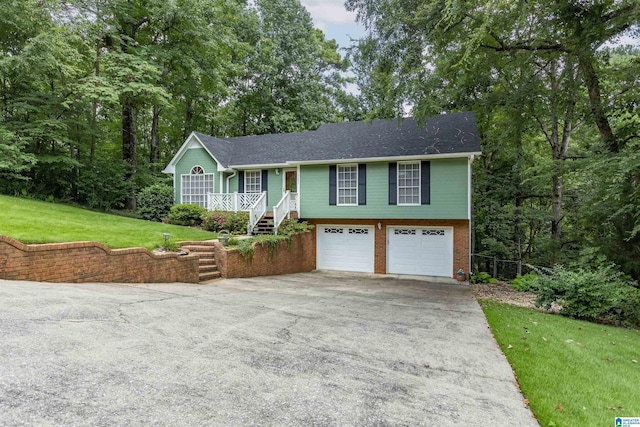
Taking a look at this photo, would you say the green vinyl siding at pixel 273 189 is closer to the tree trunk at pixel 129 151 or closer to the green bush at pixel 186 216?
the green bush at pixel 186 216

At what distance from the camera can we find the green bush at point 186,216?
16578 mm

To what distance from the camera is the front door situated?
17475 mm

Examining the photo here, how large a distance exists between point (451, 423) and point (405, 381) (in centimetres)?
83

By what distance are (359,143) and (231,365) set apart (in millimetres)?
14016

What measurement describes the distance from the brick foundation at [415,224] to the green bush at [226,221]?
3.14 metres

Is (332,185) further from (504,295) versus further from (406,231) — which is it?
(504,295)

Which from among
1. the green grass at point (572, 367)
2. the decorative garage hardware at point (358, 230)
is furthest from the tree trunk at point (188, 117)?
the green grass at point (572, 367)

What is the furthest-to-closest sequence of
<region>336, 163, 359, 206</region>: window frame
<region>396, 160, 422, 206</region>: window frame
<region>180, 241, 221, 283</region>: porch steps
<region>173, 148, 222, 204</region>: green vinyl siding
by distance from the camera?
<region>173, 148, 222, 204</region>: green vinyl siding
<region>336, 163, 359, 206</region>: window frame
<region>396, 160, 422, 206</region>: window frame
<region>180, 241, 221, 283</region>: porch steps

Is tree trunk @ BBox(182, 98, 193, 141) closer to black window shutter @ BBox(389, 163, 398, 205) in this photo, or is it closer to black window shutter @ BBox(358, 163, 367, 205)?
black window shutter @ BBox(358, 163, 367, 205)

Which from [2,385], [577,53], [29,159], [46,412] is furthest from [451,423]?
[29,159]

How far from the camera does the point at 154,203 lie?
18.2 metres

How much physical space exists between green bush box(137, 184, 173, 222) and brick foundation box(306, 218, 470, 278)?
7.79 meters

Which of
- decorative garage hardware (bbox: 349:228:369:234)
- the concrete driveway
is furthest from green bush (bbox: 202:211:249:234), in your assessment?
the concrete driveway

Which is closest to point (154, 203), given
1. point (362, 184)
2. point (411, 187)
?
point (362, 184)
